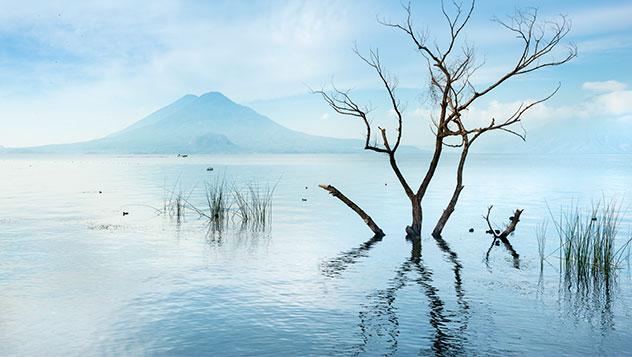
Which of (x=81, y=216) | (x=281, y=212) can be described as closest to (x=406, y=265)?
(x=281, y=212)

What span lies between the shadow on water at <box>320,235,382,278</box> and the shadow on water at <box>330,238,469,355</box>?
1.33ft

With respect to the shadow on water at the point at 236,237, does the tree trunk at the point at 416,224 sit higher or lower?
higher

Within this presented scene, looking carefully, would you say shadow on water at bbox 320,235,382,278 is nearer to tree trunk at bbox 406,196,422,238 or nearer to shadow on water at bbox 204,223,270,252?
tree trunk at bbox 406,196,422,238

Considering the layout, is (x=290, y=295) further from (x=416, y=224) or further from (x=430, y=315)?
(x=416, y=224)

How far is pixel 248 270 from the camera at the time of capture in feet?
61.5

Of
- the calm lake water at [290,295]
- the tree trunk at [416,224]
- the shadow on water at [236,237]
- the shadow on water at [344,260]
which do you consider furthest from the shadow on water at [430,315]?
the shadow on water at [236,237]

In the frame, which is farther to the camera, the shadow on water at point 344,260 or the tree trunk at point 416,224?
the tree trunk at point 416,224

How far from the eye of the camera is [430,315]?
13.6m

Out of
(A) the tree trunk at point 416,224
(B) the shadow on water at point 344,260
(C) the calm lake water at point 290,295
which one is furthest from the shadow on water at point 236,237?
(A) the tree trunk at point 416,224

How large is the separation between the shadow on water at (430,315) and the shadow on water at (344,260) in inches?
16.0

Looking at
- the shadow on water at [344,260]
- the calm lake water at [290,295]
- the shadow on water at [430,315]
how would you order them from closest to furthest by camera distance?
1. the shadow on water at [430,315]
2. the calm lake water at [290,295]
3. the shadow on water at [344,260]

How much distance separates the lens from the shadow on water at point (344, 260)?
61.6ft

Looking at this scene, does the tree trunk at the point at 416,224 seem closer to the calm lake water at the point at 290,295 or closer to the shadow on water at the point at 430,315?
the calm lake water at the point at 290,295

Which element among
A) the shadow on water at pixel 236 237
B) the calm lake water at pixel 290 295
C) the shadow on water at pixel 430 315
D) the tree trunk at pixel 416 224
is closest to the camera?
the shadow on water at pixel 430 315
